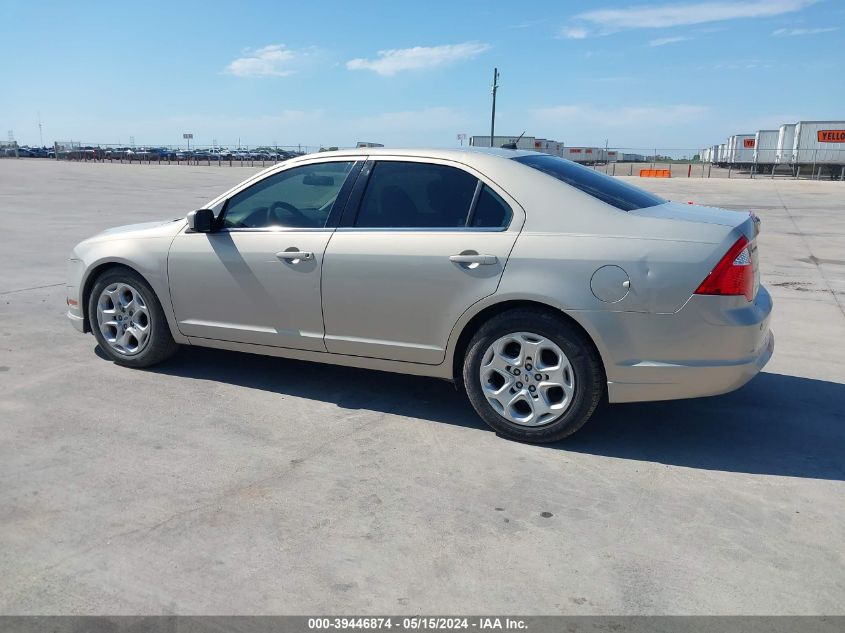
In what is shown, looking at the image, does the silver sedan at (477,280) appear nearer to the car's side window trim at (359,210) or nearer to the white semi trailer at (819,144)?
the car's side window trim at (359,210)

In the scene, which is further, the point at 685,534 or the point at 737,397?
the point at 737,397

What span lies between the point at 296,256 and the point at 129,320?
1.65 meters

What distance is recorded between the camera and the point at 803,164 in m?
47.0

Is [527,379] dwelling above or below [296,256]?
below

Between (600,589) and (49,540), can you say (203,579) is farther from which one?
(600,589)

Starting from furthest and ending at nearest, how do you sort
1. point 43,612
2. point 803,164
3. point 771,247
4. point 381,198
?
point 803,164
point 771,247
point 381,198
point 43,612

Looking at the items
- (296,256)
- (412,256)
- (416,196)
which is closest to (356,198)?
(416,196)

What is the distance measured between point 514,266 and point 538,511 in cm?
135

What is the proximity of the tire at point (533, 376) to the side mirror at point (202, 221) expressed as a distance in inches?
80.6

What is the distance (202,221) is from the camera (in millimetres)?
5008

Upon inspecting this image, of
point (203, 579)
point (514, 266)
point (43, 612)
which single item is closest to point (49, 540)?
point (43, 612)

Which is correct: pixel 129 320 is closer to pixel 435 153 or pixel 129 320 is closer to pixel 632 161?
pixel 435 153

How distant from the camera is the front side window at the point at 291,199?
4.83m

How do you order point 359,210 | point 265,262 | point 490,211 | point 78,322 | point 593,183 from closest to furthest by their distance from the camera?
point 490,211 < point 593,183 < point 359,210 < point 265,262 < point 78,322
